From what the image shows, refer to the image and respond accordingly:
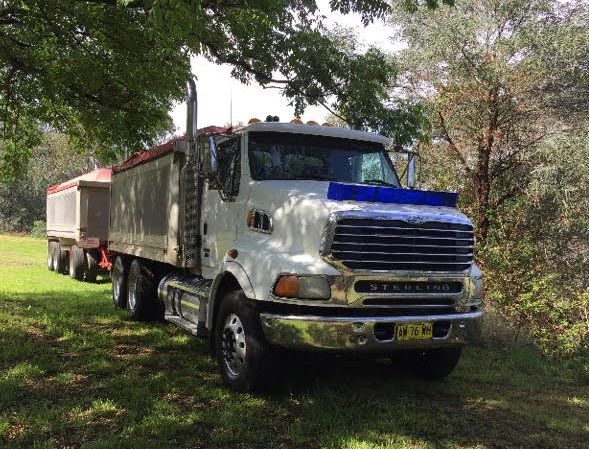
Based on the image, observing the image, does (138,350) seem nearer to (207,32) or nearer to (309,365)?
(309,365)

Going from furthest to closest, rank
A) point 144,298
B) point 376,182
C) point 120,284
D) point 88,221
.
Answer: point 88,221 → point 120,284 → point 144,298 → point 376,182

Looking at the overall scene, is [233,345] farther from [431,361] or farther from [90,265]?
[90,265]

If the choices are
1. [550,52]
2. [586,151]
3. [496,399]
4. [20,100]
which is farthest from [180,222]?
[550,52]

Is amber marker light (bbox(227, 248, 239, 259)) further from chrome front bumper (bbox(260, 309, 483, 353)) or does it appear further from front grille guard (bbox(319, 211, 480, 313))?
front grille guard (bbox(319, 211, 480, 313))

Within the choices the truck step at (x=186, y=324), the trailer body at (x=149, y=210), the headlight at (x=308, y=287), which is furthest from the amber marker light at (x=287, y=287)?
the trailer body at (x=149, y=210)

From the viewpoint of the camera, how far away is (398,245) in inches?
195

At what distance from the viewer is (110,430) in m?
4.35

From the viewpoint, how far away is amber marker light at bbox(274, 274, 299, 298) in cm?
473

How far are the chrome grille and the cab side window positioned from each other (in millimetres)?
1575

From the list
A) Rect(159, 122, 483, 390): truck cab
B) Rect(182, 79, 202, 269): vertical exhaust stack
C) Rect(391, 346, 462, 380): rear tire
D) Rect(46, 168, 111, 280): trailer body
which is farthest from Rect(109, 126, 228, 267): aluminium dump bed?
Rect(46, 168, 111, 280): trailer body

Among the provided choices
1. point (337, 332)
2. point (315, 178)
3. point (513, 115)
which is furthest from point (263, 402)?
point (513, 115)

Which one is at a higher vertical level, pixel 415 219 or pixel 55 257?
pixel 415 219

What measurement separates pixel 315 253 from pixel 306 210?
0.42 metres

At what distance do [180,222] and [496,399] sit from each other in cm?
414
